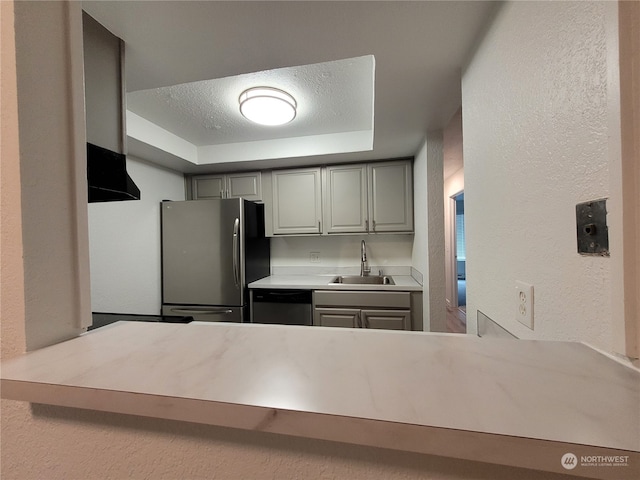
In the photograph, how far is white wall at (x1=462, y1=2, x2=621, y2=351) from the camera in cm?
45

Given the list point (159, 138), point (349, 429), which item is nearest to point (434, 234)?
point (349, 429)

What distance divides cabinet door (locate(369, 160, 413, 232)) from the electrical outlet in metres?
1.82

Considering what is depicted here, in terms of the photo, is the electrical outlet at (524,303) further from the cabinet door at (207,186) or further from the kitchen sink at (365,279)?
the cabinet door at (207,186)

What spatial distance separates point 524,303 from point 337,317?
1.69 metres

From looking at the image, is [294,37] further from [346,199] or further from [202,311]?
[202,311]

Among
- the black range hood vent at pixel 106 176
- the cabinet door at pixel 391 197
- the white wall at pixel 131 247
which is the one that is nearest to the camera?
the black range hood vent at pixel 106 176

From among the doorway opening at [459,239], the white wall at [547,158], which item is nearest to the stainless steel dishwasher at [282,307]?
the white wall at [547,158]

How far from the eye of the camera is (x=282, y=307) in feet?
7.75

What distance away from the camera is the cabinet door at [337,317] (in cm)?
223

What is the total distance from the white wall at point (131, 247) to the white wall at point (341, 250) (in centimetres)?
124

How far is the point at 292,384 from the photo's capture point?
0.37 m

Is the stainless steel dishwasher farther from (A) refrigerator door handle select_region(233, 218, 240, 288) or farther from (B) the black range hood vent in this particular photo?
(B) the black range hood vent

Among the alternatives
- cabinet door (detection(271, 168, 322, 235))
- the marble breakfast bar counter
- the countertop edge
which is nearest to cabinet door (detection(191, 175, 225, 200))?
cabinet door (detection(271, 168, 322, 235))

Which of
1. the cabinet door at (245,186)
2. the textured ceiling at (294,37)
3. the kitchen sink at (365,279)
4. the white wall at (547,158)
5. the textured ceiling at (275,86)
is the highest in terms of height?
the textured ceiling at (275,86)
